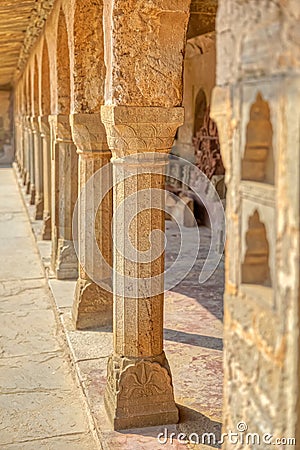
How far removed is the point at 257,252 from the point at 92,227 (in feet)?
11.8

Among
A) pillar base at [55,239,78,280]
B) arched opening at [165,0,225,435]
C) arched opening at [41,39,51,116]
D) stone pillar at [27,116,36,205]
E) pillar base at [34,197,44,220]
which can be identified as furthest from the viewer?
stone pillar at [27,116,36,205]

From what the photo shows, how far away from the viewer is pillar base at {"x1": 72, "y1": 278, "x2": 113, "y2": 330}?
17.0ft

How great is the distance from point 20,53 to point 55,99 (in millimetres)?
6311

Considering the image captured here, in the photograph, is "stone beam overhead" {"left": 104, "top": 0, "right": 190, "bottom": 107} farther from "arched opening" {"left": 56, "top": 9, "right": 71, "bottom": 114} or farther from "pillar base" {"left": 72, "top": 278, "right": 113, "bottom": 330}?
"arched opening" {"left": 56, "top": 9, "right": 71, "bottom": 114}

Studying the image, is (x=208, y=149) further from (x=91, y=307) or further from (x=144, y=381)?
(x=144, y=381)

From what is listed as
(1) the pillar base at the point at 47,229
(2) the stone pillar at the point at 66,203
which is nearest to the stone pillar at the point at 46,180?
(1) the pillar base at the point at 47,229

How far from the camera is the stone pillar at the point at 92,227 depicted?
5.02m

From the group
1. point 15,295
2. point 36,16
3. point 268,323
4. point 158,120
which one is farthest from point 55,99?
point 268,323

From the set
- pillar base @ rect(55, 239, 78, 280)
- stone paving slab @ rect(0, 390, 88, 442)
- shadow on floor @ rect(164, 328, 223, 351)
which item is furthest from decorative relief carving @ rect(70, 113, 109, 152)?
stone paving slab @ rect(0, 390, 88, 442)

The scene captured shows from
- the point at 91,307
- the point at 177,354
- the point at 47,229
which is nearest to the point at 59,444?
the point at 177,354

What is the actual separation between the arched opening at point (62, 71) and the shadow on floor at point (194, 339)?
2.64 m

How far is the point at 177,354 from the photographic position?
470cm

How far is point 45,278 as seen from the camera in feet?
23.7

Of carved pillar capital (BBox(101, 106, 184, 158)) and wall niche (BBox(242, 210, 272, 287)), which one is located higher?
carved pillar capital (BBox(101, 106, 184, 158))
